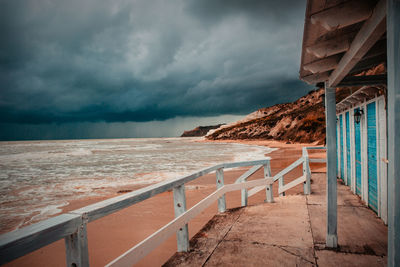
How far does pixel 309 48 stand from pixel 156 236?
2.74 meters

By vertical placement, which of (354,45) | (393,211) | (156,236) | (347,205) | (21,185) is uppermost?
(354,45)

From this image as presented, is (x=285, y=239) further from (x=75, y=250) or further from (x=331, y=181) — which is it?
(x=75, y=250)

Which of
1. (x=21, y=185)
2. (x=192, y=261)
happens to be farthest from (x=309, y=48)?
(x=21, y=185)

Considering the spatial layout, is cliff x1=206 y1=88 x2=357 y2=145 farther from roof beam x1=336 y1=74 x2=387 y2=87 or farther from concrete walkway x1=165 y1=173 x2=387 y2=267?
roof beam x1=336 y1=74 x2=387 y2=87

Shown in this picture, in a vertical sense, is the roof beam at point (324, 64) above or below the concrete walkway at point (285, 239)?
above

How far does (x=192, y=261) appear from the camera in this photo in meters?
3.18

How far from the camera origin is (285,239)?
149 inches

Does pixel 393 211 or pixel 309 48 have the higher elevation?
pixel 309 48

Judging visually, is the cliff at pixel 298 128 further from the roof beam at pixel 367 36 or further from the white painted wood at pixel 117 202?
the white painted wood at pixel 117 202

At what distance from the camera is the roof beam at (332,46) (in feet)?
8.83

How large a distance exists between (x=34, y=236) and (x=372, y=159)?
244 inches

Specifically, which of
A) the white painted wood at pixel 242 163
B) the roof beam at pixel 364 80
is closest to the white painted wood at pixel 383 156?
the roof beam at pixel 364 80

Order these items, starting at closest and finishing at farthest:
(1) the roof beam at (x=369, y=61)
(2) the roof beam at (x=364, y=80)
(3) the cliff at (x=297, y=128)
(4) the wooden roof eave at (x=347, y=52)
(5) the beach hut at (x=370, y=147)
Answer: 1. (4) the wooden roof eave at (x=347, y=52)
2. (1) the roof beam at (x=369, y=61)
3. (2) the roof beam at (x=364, y=80)
4. (5) the beach hut at (x=370, y=147)
5. (3) the cliff at (x=297, y=128)

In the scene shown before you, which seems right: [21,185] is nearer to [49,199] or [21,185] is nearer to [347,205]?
[49,199]
